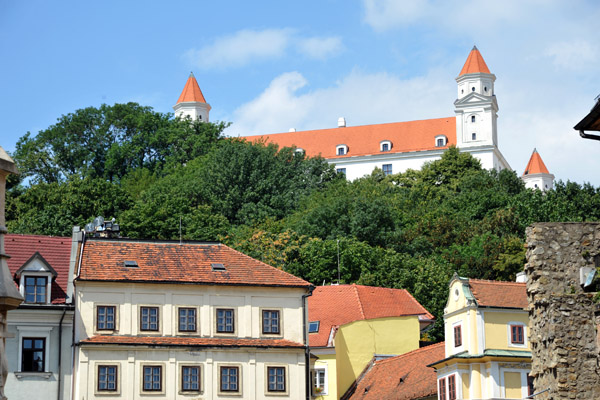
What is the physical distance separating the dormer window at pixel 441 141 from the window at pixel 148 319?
3746 inches

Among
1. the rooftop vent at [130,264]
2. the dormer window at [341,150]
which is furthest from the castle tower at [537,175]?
the rooftop vent at [130,264]

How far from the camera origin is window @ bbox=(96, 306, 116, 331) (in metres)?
46.1

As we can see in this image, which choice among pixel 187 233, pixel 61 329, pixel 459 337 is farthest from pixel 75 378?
pixel 187 233

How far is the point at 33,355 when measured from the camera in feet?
144

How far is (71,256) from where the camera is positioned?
47.7 meters

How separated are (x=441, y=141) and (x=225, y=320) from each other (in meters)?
95.1

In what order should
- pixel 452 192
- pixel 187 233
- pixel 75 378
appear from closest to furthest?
pixel 75 378 < pixel 187 233 < pixel 452 192

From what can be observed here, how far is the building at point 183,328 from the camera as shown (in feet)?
149

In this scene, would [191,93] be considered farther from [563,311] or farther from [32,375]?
[563,311]

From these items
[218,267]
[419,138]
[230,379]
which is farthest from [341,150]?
[230,379]

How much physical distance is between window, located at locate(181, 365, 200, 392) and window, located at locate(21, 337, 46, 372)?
5.43m

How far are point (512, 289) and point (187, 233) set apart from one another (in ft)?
130

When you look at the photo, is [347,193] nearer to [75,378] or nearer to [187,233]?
[187,233]

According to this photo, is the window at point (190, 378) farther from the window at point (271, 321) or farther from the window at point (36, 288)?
the window at point (36, 288)
